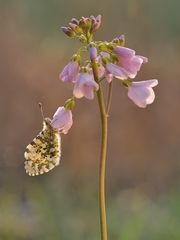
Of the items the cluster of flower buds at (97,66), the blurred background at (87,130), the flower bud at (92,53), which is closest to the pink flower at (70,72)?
the cluster of flower buds at (97,66)

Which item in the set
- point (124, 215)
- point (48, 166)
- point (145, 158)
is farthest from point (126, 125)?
point (48, 166)

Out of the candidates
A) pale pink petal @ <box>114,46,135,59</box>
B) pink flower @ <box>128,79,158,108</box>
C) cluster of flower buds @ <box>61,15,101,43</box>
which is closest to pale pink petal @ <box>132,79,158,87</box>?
pink flower @ <box>128,79,158,108</box>

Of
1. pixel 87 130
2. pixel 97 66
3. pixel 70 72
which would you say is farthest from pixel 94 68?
pixel 87 130

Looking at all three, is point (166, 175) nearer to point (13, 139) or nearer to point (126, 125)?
point (126, 125)

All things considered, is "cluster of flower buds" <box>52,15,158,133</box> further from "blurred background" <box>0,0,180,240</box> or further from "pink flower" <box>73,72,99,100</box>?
"blurred background" <box>0,0,180,240</box>

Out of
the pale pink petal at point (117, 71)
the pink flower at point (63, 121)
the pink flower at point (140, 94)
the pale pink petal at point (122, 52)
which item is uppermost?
the pale pink petal at point (122, 52)

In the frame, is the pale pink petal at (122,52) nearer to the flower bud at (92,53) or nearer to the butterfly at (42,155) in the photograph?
the flower bud at (92,53)
